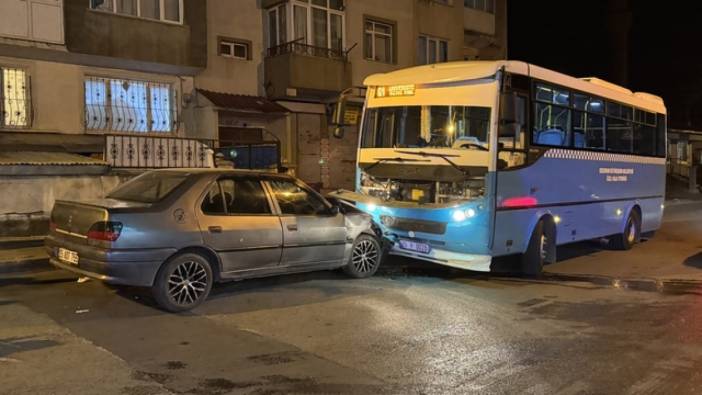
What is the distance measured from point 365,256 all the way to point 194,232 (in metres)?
3.01

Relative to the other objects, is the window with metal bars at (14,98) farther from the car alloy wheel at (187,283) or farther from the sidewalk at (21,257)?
the car alloy wheel at (187,283)

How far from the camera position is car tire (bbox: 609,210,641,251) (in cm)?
1306

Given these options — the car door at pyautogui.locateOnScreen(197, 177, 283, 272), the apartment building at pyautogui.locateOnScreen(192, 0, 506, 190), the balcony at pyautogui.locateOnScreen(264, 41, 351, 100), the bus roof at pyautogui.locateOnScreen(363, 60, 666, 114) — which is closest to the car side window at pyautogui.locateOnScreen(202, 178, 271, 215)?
the car door at pyautogui.locateOnScreen(197, 177, 283, 272)

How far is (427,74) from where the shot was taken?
9547 millimetres

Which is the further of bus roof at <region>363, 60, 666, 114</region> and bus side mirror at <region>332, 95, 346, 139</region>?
bus side mirror at <region>332, 95, 346, 139</region>

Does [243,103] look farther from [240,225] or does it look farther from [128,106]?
[240,225]

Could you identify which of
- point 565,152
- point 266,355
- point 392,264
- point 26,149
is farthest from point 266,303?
point 26,149

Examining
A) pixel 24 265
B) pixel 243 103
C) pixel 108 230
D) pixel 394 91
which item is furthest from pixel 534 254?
pixel 243 103

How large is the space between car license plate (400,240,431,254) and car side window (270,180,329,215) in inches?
60.8

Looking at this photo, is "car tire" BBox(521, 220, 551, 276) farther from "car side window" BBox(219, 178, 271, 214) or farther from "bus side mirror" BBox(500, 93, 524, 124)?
"car side window" BBox(219, 178, 271, 214)

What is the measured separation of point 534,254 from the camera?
32.0 feet

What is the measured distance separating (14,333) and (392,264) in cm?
616

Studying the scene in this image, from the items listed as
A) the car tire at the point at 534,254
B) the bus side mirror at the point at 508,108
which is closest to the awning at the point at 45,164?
the bus side mirror at the point at 508,108

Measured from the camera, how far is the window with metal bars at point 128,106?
630 inches
